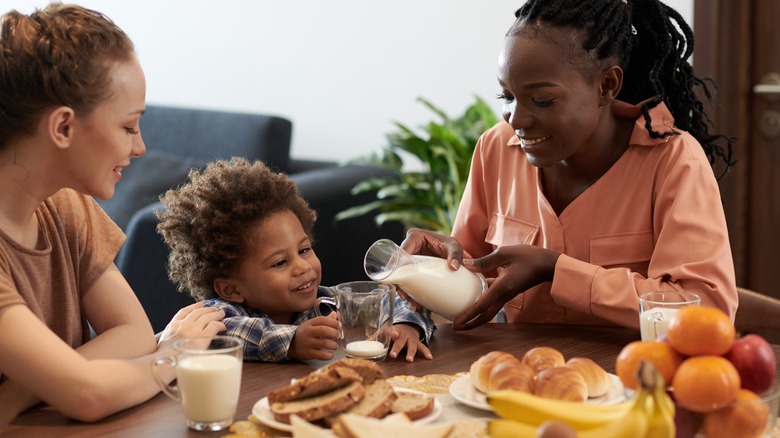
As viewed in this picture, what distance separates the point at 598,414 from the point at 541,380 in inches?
5.6

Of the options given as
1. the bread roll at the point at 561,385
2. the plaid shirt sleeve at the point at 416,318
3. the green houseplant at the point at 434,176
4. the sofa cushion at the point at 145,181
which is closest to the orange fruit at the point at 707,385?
the bread roll at the point at 561,385

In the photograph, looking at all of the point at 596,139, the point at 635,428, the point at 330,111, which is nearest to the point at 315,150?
the point at 330,111

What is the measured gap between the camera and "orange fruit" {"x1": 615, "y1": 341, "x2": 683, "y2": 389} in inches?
44.6

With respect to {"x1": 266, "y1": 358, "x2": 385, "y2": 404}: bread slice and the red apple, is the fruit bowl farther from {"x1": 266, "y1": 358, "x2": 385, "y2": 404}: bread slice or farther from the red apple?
{"x1": 266, "y1": 358, "x2": 385, "y2": 404}: bread slice

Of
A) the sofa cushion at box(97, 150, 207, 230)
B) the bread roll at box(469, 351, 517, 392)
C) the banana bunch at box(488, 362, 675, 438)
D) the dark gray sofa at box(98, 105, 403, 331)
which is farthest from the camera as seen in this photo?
the sofa cushion at box(97, 150, 207, 230)

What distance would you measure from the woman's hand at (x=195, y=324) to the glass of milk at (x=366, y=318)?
0.68 ft

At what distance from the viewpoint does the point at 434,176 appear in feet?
12.3

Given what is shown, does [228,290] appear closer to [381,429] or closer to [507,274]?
[507,274]

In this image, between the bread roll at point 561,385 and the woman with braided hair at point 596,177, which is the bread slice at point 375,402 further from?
the woman with braided hair at point 596,177

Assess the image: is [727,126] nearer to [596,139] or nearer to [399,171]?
[399,171]

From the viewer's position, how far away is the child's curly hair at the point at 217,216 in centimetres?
184

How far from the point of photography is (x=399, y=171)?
401 cm

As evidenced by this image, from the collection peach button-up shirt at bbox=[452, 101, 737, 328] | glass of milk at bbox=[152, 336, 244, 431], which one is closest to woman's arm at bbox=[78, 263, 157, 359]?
glass of milk at bbox=[152, 336, 244, 431]

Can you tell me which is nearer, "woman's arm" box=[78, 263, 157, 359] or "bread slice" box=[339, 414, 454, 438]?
"bread slice" box=[339, 414, 454, 438]
